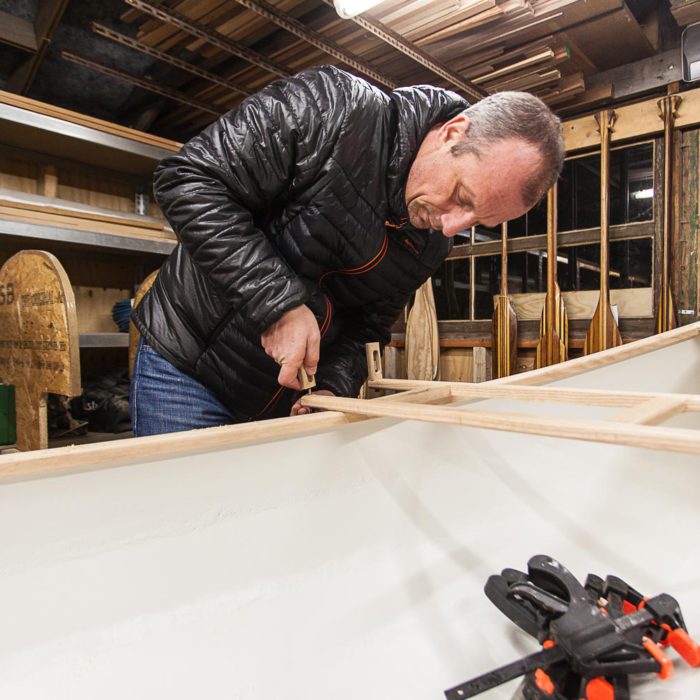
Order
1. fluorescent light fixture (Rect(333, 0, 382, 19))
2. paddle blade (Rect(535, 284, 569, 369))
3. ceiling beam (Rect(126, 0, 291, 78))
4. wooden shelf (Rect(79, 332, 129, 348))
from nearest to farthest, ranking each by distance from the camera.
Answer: fluorescent light fixture (Rect(333, 0, 382, 19))
ceiling beam (Rect(126, 0, 291, 78))
wooden shelf (Rect(79, 332, 129, 348))
paddle blade (Rect(535, 284, 569, 369))

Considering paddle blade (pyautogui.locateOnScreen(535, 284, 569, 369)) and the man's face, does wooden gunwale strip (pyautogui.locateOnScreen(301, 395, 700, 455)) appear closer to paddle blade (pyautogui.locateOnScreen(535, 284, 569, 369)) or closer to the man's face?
the man's face

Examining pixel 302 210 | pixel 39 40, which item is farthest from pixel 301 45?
pixel 302 210

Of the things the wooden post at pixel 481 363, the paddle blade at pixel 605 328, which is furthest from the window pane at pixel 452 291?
the paddle blade at pixel 605 328

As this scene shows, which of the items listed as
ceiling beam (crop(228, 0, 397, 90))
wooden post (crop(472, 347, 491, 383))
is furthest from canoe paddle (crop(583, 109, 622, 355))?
ceiling beam (crop(228, 0, 397, 90))

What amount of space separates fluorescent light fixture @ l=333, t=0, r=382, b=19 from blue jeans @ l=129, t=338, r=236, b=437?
1.33 metres

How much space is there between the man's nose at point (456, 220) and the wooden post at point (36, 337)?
1.15 m

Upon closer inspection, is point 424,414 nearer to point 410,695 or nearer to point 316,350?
point 316,350

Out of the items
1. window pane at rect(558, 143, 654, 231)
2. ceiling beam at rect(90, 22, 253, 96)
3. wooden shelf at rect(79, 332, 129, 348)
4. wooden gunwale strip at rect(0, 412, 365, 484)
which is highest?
ceiling beam at rect(90, 22, 253, 96)

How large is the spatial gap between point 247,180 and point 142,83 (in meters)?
2.09

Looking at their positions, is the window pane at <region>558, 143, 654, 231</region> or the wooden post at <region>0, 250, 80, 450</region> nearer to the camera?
the wooden post at <region>0, 250, 80, 450</region>

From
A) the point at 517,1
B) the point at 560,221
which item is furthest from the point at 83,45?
the point at 560,221

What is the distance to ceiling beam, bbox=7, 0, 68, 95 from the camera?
2051 mm

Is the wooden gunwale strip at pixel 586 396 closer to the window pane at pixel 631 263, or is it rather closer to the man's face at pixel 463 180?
the man's face at pixel 463 180

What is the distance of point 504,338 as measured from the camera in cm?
283
